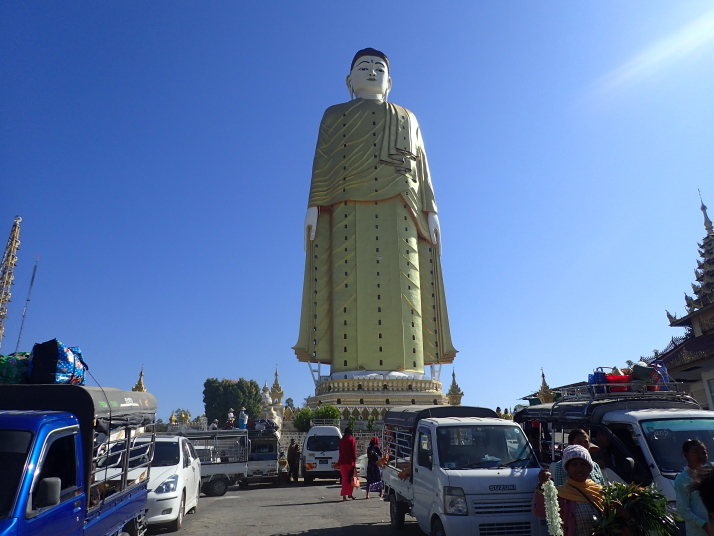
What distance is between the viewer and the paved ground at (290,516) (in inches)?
300

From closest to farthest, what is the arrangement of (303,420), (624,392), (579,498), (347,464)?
(579,498) < (624,392) < (347,464) < (303,420)

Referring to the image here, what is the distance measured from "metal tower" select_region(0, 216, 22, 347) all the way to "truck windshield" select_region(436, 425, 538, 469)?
35461mm

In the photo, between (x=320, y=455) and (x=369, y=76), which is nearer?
(x=320, y=455)

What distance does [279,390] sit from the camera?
46.1 metres

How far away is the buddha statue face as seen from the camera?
1624 inches

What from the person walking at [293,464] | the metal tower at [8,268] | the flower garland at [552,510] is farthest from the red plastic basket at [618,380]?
the metal tower at [8,268]

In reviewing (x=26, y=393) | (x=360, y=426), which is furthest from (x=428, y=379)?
(x=26, y=393)

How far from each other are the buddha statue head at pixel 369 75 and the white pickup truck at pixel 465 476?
123ft

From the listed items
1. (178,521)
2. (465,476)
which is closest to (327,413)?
(178,521)

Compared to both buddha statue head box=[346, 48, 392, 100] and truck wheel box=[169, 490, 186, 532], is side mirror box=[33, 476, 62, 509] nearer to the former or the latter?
truck wheel box=[169, 490, 186, 532]

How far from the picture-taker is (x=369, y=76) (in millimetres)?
41219

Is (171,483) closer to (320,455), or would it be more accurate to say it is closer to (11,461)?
(11,461)

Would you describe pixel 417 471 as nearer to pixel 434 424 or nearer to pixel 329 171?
pixel 434 424

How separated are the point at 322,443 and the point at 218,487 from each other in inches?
147
